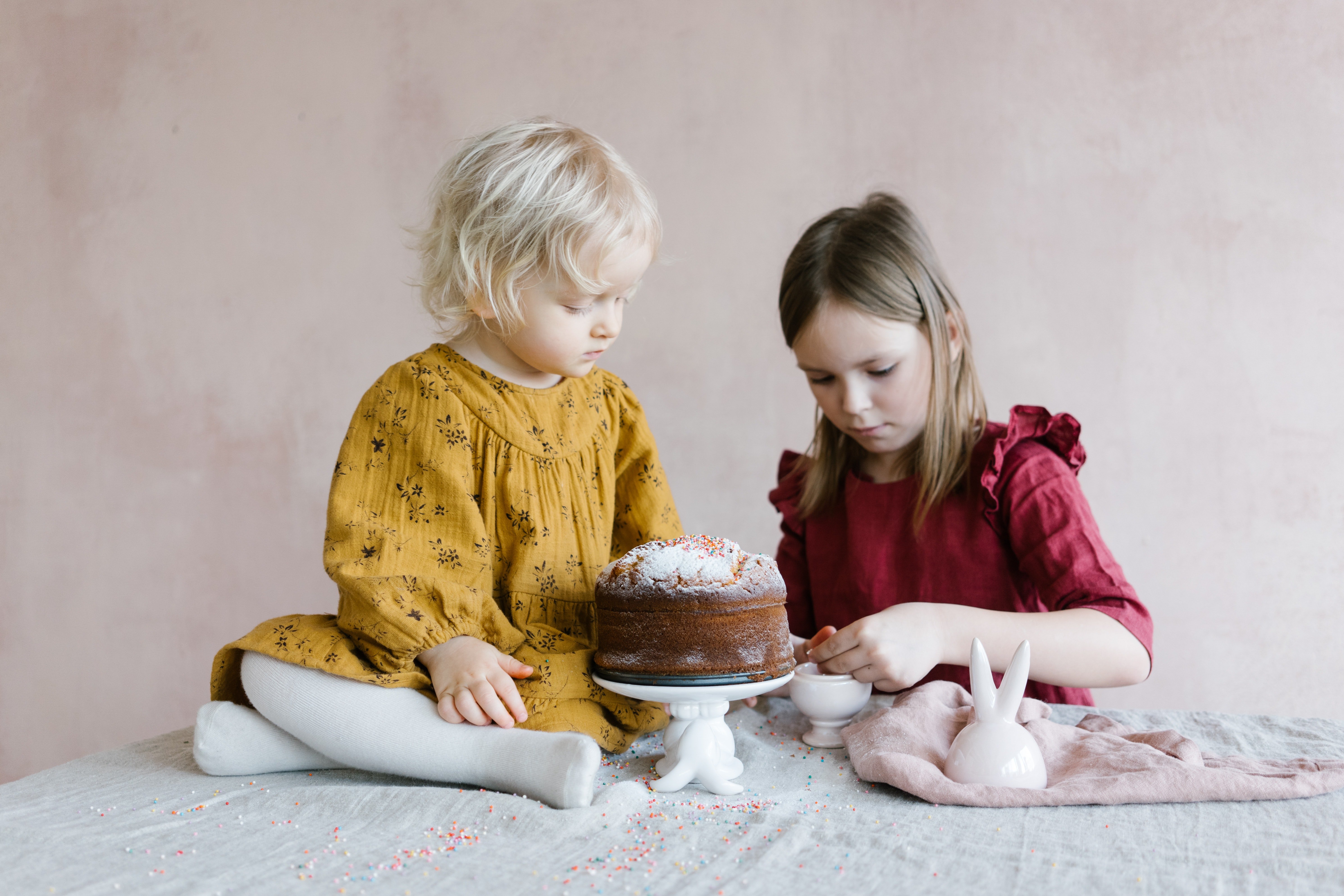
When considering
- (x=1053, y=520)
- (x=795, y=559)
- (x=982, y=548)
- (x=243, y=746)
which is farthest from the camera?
(x=795, y=559)

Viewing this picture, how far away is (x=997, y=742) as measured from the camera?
34.8 inches

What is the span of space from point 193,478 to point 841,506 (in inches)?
56.5

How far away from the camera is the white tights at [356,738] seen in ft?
3.02

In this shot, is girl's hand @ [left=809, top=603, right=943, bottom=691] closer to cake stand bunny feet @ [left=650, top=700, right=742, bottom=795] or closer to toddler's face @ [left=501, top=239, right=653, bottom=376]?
cake stand bunny feet @ [left=650, top=700, right=742, bottom=795]

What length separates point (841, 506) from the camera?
1574mm

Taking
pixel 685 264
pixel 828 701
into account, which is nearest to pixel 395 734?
pixel 828 701

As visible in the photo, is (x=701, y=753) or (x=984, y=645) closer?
(x=701, y=753)

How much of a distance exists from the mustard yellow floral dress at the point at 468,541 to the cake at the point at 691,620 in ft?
0.42

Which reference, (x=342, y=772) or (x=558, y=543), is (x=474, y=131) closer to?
(x=558, y=543)

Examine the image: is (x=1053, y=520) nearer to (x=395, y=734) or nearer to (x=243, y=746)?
(x=395, y=734)

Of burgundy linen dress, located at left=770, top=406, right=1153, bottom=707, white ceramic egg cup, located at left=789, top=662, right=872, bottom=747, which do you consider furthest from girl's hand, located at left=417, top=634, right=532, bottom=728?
burgundy linen dress, located at left=770, top=406, right=1153, bottom=707

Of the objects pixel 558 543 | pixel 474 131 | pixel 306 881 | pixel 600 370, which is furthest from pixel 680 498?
pixel 306 881

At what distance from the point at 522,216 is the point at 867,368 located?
1.77ft

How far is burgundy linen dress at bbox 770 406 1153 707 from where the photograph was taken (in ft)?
4.17
